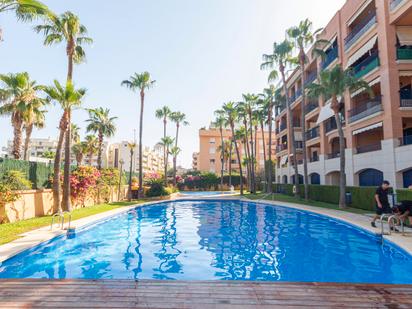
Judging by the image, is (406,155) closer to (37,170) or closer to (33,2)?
(33,2)

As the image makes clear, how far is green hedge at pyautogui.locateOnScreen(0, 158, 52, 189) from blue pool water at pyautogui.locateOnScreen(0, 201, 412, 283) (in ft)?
17.9

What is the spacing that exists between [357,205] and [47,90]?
21156mm

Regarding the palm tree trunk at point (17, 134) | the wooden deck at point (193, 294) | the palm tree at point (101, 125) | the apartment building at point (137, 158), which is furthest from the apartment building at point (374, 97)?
the apartment building at point (137, 158)

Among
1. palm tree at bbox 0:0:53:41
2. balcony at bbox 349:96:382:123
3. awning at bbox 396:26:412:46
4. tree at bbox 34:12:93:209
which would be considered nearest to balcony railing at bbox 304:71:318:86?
balcony at bbox 349:96:382:123

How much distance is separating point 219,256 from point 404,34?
785 inches

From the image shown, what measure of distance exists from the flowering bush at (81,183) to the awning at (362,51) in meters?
23.0

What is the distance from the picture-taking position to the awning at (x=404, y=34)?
17281 millimetres

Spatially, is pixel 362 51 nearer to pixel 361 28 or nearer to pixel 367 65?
pixel 367 65

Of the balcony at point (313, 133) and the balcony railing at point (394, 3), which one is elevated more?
the balcony railing at point (394, 3)

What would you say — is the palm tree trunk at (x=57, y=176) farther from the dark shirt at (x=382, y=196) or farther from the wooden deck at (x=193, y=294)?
the dark shirt at (x=382, y=196)

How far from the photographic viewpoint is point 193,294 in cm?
435

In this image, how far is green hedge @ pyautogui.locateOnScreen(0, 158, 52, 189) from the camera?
1270 cm

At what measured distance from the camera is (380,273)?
253 inches

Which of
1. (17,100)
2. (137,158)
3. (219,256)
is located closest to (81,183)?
(17,100)
